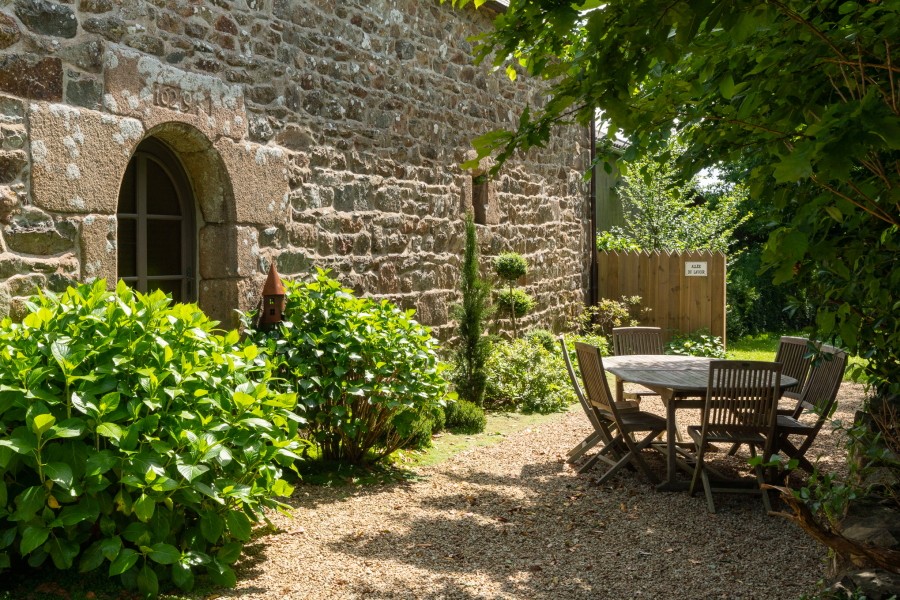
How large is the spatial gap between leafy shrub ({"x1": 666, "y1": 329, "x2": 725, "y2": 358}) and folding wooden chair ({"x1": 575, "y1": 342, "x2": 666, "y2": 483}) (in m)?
6.03

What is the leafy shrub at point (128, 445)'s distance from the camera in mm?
3525

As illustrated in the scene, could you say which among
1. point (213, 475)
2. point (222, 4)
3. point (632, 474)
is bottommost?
point (632, 474)

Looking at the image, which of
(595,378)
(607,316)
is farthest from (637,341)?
(607,316)

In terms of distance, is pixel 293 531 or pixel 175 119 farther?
pixel 175 119

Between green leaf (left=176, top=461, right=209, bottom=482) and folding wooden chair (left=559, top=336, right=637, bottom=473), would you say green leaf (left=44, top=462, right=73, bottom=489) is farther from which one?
folding wooden chair (left=559, top=336, right=637, bottom=473)

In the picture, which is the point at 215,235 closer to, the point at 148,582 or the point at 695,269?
the point at 148,582

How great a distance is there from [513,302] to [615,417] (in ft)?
13.2

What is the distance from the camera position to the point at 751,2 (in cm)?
223

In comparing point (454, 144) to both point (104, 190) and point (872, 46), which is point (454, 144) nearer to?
point (104, 190)

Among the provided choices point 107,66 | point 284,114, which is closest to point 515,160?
point 284,114

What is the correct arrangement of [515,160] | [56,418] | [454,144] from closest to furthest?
[56,418] → [454,144] → [515,160]

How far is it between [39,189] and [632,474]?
4.36 metres

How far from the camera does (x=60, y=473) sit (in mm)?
3467

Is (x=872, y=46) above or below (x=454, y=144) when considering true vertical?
below
